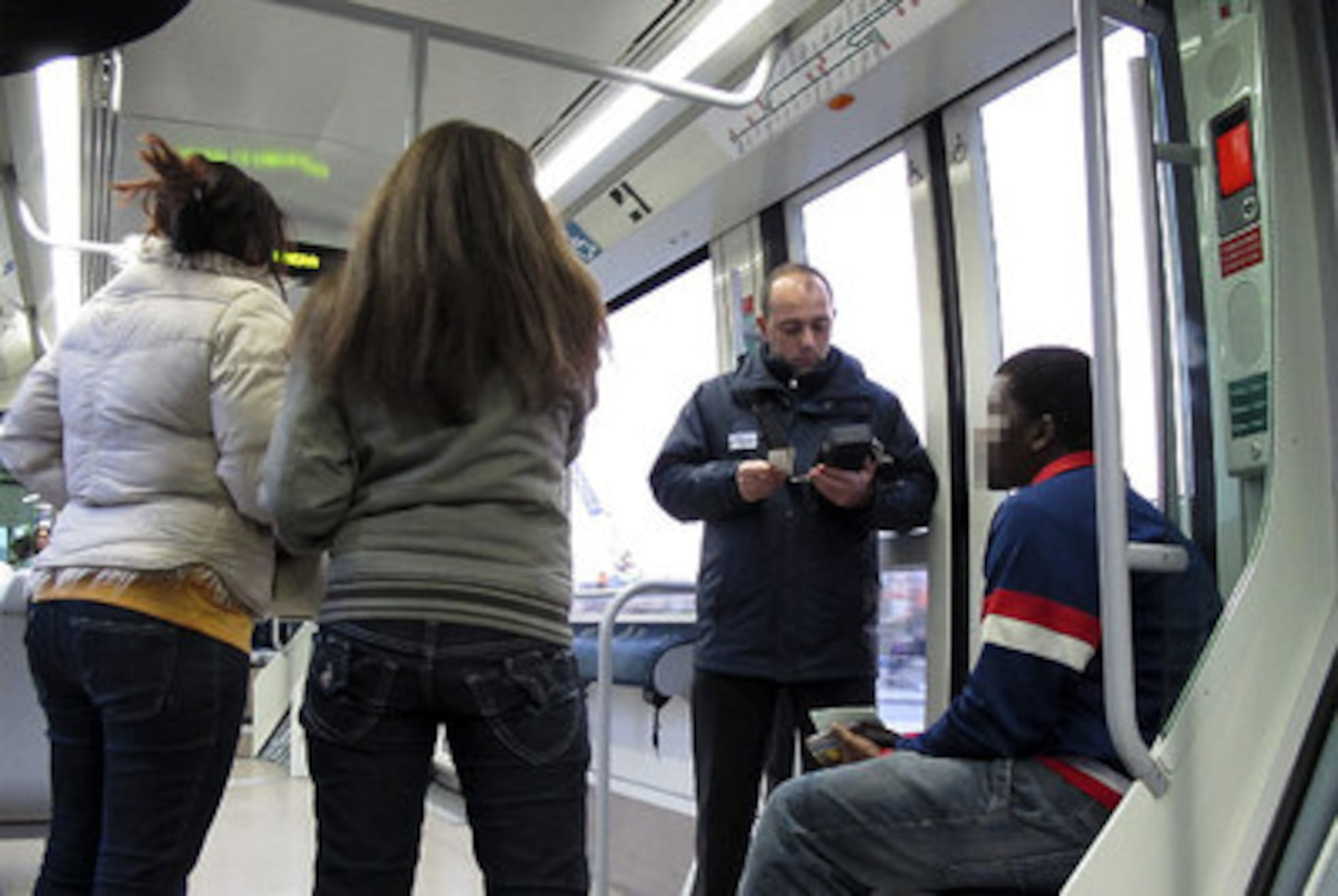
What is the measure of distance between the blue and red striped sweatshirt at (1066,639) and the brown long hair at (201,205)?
1.24 m

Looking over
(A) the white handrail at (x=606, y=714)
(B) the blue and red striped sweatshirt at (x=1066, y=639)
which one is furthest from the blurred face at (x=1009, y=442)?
(A) the white handrail at (x=606, y=714)

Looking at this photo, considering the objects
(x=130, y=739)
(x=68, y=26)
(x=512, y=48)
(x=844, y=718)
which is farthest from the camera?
(x=512, y=48)

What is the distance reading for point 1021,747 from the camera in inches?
66.2

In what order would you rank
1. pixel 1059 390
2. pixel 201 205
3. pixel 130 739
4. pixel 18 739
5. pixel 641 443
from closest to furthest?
1. pixel 130 739
2. pixel 201 205
3. pixel 1059 390
4. pixel 18 739
5. pixel 641 443

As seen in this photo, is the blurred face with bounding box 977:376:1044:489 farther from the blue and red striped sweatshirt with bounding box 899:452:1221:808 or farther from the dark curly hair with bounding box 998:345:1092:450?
the blue and red striped sweatshirt with bounding box 899:452:1221:808

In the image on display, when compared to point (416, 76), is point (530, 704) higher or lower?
lower

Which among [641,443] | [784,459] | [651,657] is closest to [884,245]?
[784,459]

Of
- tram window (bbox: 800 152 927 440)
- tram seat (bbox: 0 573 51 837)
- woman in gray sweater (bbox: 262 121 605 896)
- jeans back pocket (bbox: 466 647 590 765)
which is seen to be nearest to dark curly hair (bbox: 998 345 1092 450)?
woman in gray sweater (bbox: 262 121 605 896)

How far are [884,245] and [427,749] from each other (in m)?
2.64

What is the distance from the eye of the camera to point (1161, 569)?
1.54 m

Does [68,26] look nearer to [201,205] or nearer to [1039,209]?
[201,205]

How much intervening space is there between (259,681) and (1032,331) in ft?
16.8

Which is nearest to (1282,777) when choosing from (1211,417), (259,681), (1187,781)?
(1187,781)

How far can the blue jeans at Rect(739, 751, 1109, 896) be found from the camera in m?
1.66
